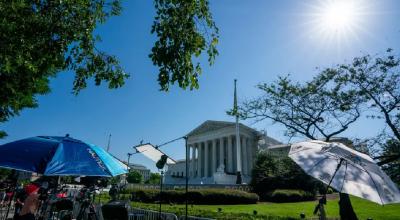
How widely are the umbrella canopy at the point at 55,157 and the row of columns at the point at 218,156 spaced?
58.3 meters

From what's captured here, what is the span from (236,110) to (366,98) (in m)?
8.75

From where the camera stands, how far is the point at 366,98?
54.4 ft

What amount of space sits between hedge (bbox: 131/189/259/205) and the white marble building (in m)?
33.4

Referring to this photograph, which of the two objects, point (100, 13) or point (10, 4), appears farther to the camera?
point (100, 13)

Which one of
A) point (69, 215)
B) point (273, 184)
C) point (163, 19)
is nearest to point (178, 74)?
point (163, 19)

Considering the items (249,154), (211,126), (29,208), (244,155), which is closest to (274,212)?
(29,208)

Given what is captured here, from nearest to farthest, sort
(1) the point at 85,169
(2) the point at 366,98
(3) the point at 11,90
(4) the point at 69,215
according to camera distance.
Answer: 1. (1) the point at 85,169
2. (4) the point at 69,215
3. (3) the point at 11,90
4. (2) the point at 366,98

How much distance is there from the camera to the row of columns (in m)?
65.1

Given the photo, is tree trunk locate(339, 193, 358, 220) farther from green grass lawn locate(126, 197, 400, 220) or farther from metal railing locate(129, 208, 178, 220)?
metal railing locate(129, 208, 178, 220)

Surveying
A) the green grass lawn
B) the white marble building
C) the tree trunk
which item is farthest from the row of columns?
the tree trunk

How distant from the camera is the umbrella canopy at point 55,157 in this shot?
15.6 feet

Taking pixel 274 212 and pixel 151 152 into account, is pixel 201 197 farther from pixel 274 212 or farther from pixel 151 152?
pixel 151 152

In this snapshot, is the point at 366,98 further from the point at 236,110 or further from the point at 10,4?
the point at 10,4

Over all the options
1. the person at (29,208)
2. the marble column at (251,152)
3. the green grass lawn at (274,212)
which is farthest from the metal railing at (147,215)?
the marble column at (251,152)
